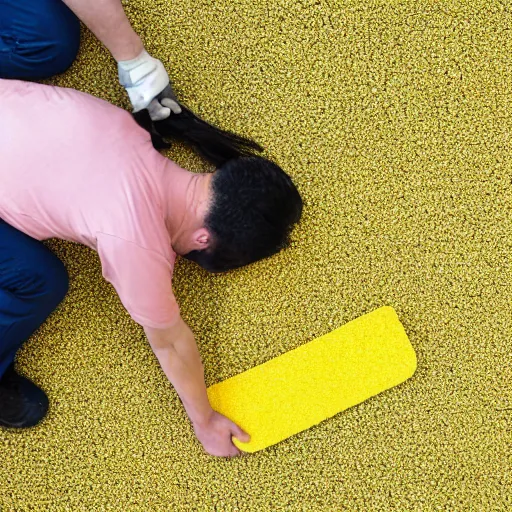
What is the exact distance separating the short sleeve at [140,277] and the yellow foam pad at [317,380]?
22 centimetres

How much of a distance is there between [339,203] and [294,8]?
359mm

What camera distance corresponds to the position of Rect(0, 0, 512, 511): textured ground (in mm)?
916

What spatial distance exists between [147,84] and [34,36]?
192mm

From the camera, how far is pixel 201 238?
2.52 ft

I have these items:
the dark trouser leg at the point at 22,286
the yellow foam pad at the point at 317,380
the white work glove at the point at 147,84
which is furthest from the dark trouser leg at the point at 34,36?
the yellow foam pad at the point at 317,380

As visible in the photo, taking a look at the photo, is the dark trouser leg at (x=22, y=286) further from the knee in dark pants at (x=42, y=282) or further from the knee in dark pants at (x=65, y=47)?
the knee in dark pants at (x=65, y=47)

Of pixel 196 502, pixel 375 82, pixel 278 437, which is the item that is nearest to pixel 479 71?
pixel 375 82

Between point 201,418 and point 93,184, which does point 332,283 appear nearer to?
point 201,418

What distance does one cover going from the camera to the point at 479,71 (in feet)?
3.12

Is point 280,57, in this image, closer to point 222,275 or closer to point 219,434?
point 222,275

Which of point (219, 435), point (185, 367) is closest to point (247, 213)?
point (185, 367)

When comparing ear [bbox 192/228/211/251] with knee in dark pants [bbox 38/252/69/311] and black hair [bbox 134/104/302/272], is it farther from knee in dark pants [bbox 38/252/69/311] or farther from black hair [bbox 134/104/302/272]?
knee in dark pants [bbox 38/252/69/311]

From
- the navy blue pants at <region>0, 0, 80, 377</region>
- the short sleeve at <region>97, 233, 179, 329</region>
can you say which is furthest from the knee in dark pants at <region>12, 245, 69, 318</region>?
the short sleeve at <region>97, 233, 179, 329</region>

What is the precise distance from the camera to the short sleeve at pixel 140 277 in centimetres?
74
